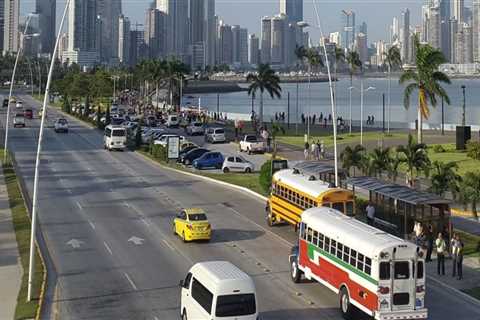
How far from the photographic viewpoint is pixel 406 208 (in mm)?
30406

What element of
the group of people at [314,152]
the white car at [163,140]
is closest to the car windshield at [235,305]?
the group of people at [314,152]

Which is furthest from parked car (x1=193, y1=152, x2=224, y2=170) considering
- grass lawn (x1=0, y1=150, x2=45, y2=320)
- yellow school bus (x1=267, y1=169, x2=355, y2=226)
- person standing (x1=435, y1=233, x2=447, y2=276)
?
person standing (x1=435, y1=233, x2=447, y2=276)

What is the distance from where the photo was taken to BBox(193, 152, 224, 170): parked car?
57.0 meters

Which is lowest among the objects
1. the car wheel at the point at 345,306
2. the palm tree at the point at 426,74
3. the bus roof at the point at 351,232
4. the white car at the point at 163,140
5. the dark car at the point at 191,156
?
the car wheel at the point at 345,306

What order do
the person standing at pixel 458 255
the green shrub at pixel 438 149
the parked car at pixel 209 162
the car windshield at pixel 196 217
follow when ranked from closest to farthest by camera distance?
1. the person standing at pixel 458 255
2. the car windshield at pixel 196 217
3. the parked car at pixel 209 162
4. the green shrub at pixel 438 149

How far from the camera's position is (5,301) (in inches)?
915

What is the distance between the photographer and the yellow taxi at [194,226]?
31250 mm

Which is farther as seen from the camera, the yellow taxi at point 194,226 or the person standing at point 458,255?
the yellow taxi at point 194,226

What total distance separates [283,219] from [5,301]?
1435 cm

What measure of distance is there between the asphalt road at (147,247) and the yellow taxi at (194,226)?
15.4 inches

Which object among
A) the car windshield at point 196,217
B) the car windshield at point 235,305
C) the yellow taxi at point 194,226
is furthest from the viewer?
the car windshield at point 196,217

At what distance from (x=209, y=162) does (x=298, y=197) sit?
25.4 meters

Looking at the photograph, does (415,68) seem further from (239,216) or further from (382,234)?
(382,234)

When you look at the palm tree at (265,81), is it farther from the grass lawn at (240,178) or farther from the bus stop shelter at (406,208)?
the bus stop shelter at (406,208)
